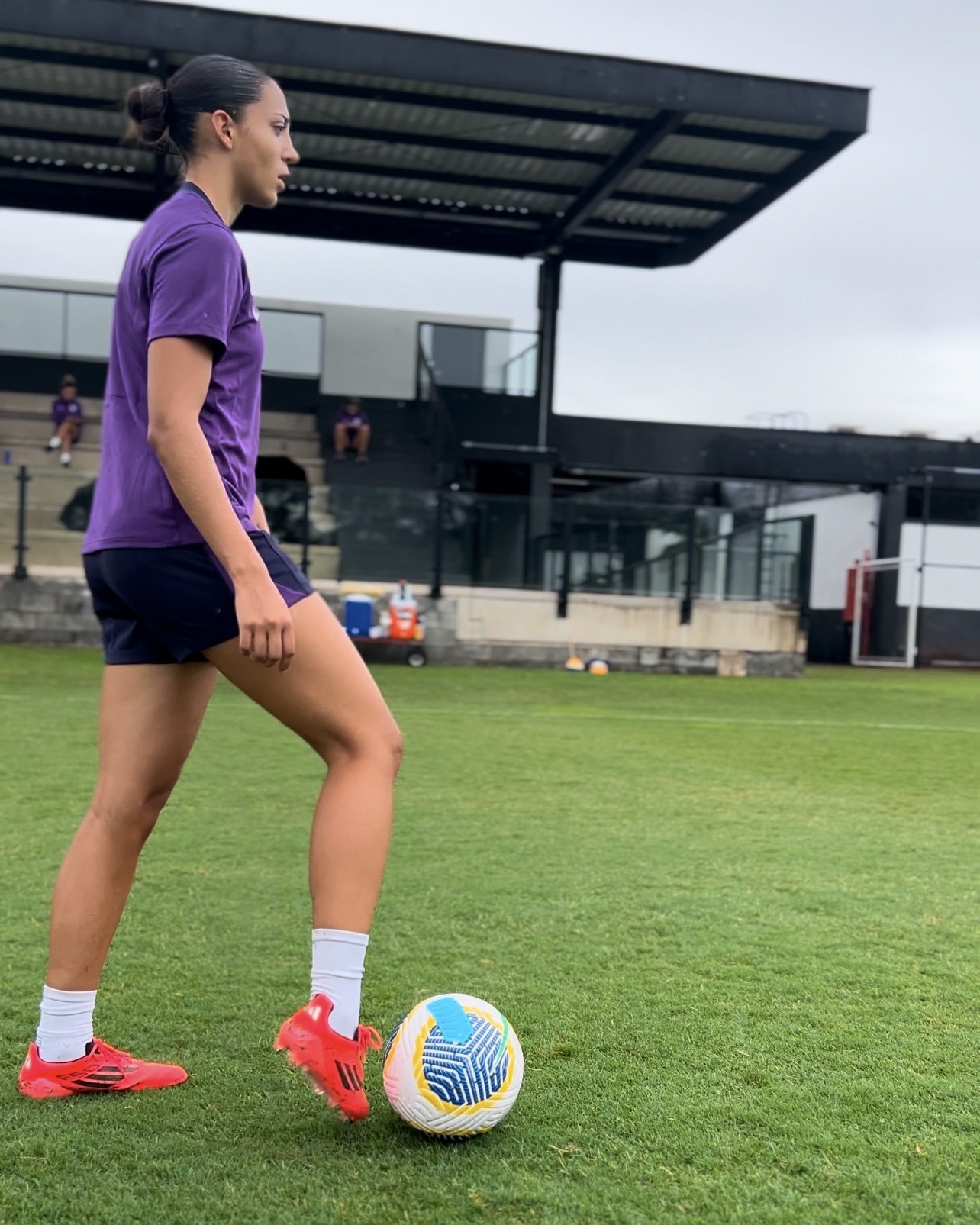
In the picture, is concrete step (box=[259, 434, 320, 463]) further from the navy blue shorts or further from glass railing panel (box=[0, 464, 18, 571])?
the navy blue shorts

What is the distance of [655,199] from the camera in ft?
69.7

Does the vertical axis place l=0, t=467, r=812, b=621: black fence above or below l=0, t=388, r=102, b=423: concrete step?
below

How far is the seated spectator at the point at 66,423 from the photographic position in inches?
761

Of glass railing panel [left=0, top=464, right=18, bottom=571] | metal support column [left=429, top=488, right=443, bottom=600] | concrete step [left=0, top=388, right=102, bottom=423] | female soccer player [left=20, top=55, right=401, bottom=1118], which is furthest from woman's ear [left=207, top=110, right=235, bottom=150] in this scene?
concrete step [left=0, top=388, right=102, bottom=423]

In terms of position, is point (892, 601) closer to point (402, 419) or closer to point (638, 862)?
point (402, 419)

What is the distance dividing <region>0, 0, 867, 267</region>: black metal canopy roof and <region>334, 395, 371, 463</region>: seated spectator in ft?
13.1

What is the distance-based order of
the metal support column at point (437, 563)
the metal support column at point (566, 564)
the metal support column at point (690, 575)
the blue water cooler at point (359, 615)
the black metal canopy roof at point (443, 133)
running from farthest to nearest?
the metal support column at point (690, 575) → the metal support column at point (566, 564) → the black metal canopy roof at point (443, 133) → the metal support column at point (437, 563) → the blue water cooler at point (359, 615)

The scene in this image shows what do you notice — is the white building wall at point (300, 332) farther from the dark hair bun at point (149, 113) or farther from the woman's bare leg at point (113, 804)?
the woman's bare leg at point (113, 804)

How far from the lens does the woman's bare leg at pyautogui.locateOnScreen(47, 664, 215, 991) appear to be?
7.73 feet

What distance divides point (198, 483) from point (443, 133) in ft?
59.4

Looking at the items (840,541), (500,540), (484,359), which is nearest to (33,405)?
(484,359)

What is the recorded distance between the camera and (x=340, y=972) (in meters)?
2.17

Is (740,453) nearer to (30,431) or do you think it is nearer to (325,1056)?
(30,431)

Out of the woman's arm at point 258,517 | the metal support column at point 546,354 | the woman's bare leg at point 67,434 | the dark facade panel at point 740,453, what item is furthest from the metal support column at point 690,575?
the woman's arm at point 258,517
